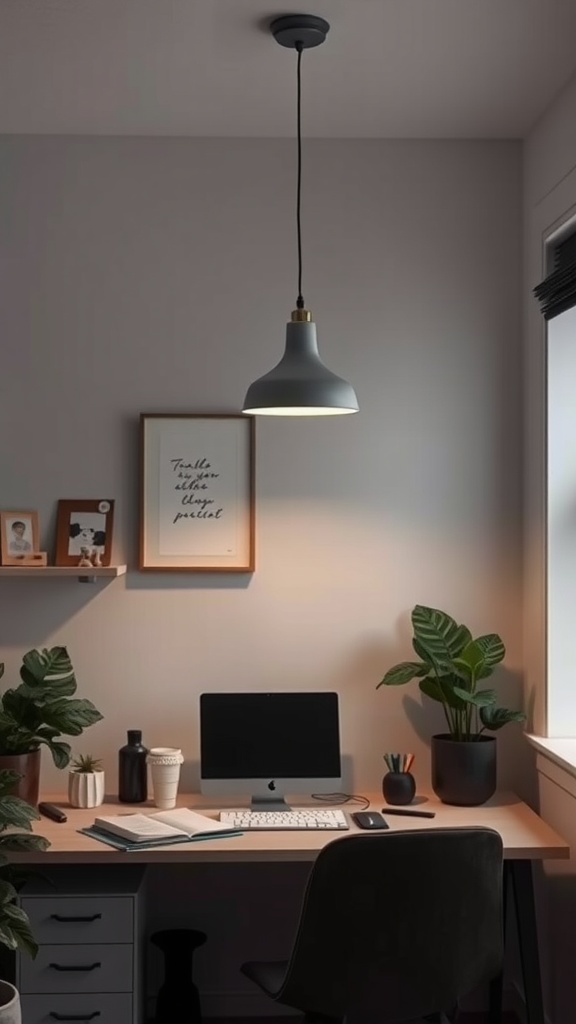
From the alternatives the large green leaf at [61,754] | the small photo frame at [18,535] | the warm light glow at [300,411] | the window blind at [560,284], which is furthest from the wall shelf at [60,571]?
the window blind at [560,284]

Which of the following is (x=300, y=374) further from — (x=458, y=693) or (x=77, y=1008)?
(x=77, y=1008)

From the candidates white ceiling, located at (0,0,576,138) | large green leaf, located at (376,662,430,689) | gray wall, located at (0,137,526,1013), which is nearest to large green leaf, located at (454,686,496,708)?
large green leaf, located at (376,662,430,689)

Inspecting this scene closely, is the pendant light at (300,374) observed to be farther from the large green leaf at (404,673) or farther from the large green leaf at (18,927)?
the large green leaf at (18,927)

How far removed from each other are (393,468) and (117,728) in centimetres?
114

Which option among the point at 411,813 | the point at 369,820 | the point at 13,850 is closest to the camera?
the point at 13,850

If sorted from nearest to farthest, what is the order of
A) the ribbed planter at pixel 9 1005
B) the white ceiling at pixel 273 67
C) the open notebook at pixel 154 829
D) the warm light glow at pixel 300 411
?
1. the ribbed planter at pixel 9 1005
2. the white ceiling at pixel 273 67
3. the warm light glow at pixel 300 411
4. the open notebook at pixel 154 829

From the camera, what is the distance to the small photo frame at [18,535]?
350 centimetres

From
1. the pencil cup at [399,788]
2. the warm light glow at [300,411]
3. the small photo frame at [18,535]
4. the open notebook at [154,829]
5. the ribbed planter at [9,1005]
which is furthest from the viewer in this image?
the small photo frame at [18,535]

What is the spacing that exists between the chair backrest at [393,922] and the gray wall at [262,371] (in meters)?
1.15

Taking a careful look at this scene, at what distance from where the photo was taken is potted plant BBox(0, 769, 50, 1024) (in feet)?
8.92

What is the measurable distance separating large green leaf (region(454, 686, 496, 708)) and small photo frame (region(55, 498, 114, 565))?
1094mm

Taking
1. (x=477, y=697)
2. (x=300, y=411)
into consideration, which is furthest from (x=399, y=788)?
(x=300, y=411)

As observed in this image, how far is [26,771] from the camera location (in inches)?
127

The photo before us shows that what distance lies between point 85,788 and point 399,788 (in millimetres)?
872
